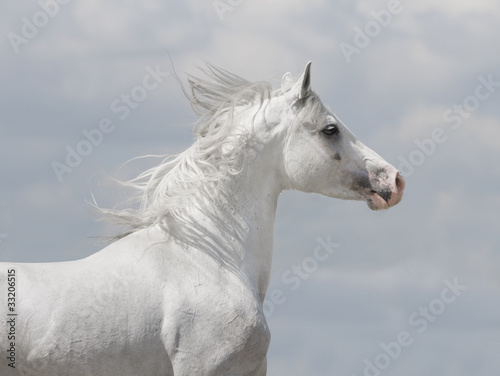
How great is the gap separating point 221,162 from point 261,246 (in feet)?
2.77

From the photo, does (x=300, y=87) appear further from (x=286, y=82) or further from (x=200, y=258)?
(x=200, y=258)

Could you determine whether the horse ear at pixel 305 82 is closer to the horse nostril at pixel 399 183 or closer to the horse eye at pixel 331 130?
the horse eye at pixel 331 130

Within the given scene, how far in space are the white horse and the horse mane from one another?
1 centimetres

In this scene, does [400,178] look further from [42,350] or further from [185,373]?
[42,350]

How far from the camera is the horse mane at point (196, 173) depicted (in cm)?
748

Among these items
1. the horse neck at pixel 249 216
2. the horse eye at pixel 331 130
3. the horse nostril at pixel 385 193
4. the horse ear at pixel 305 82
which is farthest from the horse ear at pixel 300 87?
the horse nostril at pixel 385 193

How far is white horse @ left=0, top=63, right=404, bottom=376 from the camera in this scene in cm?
655

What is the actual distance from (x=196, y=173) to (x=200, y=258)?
0.82 m

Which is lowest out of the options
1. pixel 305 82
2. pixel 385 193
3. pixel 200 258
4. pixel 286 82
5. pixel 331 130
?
pixel 200 258

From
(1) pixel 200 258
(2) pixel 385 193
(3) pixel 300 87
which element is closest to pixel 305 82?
(3) pixel 300 87

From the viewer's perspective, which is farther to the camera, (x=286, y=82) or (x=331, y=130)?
(x=286, y=82)

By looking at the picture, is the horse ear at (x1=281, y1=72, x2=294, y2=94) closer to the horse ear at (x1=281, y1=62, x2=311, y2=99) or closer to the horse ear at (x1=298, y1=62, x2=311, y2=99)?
the horse ear at (x1=281, y1=62, x2=311, y2=99)

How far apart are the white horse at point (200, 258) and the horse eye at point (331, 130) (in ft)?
0.04

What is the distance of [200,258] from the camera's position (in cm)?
720
